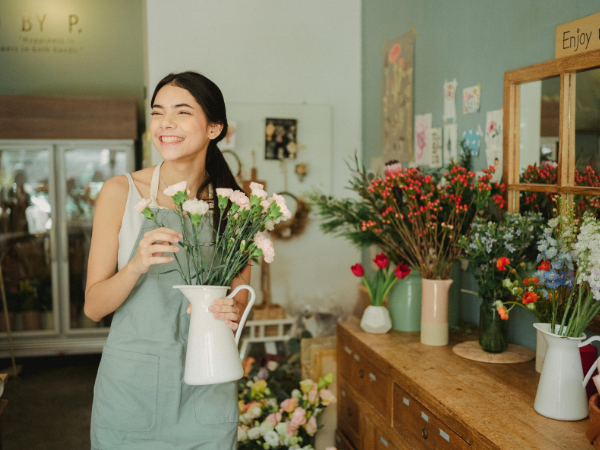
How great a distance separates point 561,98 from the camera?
173 cm

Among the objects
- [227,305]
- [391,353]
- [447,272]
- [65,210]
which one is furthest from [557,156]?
[65,210]

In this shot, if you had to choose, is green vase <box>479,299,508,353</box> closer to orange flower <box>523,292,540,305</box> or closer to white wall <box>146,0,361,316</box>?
orange flower <box>523,292,540,305</box>

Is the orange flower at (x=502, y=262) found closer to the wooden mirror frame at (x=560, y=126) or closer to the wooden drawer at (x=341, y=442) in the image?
the wooden mirror frame at (x=560, y=126)

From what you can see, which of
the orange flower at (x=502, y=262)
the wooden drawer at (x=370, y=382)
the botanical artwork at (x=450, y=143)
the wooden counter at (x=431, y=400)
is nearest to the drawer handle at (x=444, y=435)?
the wooden counter at (x=431, y=400)

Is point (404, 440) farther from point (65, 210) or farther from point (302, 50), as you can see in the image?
point (65, 210)

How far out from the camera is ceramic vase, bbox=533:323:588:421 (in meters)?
1.34

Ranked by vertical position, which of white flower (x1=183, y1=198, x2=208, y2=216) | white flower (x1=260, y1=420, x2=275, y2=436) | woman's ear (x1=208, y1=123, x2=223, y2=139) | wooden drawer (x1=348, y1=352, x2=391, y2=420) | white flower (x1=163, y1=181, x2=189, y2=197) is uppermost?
woman's ear (x1=208, y1=123, x2=223, y2=139)

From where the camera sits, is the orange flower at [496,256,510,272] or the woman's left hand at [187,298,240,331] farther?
the orange flower at [496,256,510,272]

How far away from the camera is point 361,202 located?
7.73ft

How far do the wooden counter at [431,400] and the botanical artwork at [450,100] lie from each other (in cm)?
100

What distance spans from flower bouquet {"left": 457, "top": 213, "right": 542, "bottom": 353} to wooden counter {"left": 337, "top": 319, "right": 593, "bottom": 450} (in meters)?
0.11

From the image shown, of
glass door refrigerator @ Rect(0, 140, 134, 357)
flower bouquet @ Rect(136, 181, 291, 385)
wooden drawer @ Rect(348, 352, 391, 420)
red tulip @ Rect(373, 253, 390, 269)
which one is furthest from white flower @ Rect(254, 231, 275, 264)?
glass door refrigerator @ Rect(0, 140, 134, 357)

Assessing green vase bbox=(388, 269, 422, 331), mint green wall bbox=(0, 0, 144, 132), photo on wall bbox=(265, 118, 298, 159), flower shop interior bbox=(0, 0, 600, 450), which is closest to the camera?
flower shop interior bbox=(0, 0, 600, 450)

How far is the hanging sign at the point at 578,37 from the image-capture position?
1584 mm
